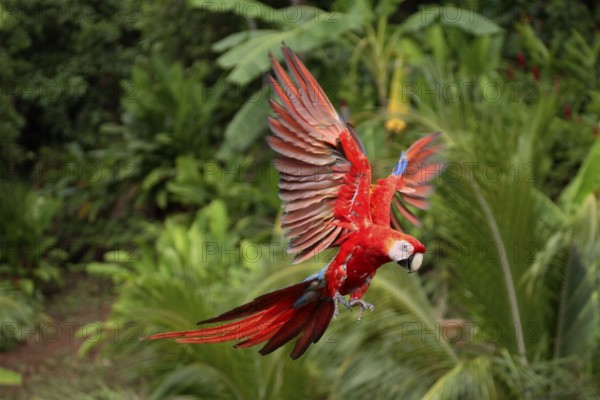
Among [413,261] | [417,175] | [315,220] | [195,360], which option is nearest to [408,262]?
[413,261]

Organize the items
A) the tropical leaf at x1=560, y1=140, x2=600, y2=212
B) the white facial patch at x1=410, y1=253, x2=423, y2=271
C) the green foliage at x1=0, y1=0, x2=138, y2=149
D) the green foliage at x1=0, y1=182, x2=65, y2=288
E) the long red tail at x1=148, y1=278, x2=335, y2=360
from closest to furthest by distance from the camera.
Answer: the white facial patch at x1=410, y1=253, x2=423, y2=271, the long red tail at x1=148, y1=278, x2=335, y2=360, the tropical leaf at x1=560, y1=140, x2=600, y2=212, the green foliage at x1=0, y1=182, x2=65, y2=288, the green foliage at x1=0, y1=0, x2=138, y2=149

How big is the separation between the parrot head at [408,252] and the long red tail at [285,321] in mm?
198

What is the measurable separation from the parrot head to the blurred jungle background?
1.85 m

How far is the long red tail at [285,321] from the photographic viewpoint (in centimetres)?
156

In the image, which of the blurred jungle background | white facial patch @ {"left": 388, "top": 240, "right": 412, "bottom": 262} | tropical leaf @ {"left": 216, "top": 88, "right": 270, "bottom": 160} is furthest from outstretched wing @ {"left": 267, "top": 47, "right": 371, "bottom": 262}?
tropical leaf @ {"left": 216, "top": 88, "right": 270, "bottom": 160}

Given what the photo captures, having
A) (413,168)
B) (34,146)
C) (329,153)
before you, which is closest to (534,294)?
(413,168)

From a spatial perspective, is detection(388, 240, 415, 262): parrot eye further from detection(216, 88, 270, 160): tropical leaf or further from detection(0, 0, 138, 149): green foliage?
detection(0, 0, 138, 149): green foliage

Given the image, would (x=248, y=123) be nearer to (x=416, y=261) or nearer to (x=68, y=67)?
(x=68, y=67)

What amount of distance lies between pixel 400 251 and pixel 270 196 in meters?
7.52

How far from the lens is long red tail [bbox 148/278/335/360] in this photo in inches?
61.5

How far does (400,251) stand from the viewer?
149cm

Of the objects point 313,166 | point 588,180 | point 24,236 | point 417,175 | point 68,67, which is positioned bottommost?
point 24,236

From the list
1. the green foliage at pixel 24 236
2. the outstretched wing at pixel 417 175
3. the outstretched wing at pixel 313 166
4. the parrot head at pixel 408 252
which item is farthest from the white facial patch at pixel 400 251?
the green foliage at pixel 24 236

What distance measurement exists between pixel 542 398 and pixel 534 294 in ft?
1.83
